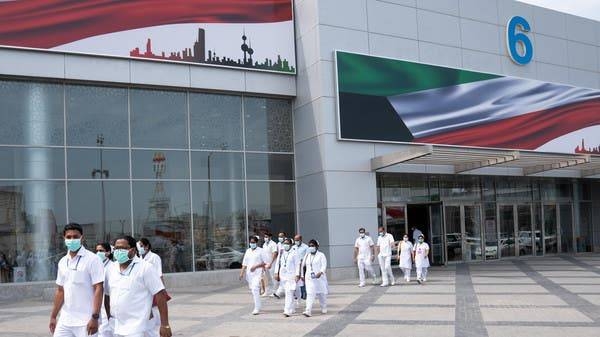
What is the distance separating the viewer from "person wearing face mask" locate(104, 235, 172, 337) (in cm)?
613

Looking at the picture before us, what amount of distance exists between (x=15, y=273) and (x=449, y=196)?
15869 mm

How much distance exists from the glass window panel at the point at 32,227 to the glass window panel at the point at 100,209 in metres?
0.39

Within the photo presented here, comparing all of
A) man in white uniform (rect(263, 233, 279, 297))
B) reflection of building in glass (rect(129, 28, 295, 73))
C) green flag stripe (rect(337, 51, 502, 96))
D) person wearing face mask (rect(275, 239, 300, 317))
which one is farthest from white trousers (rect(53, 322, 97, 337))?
green flag stripe (rect(337, 51, 502, 96))

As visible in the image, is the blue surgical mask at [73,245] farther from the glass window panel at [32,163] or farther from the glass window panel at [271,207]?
the glass window panel at [271,207]

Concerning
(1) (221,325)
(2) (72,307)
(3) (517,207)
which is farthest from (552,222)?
(2) (72,307)

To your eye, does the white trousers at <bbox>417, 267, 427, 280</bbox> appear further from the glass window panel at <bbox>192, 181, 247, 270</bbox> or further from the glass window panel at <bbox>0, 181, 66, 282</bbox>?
the glass window panel at <bbox>0, 181, 66, 282</bbox>

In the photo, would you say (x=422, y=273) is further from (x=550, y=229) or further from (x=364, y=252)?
(x=550, y=229)

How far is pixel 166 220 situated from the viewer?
1950 cm

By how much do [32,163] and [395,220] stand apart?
12.6 metres

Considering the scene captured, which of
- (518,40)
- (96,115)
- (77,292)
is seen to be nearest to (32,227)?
(96,115)

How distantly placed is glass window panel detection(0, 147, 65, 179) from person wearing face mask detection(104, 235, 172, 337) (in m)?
12.6

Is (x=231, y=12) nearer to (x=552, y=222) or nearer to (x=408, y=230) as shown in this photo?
(x=408, y=230)

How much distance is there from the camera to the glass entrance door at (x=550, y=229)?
1159 inches

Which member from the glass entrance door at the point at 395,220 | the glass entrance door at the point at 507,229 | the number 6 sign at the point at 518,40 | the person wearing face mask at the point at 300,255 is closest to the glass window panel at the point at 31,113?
the person wearing face mask at the point at 300,255
